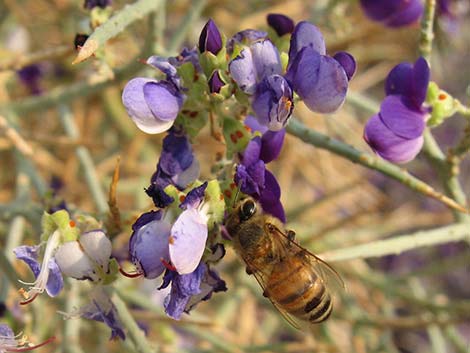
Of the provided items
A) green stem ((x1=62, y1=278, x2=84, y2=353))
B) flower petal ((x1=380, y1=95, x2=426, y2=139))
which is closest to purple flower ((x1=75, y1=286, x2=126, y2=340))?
green stem ((x1=62, y1=278, x2=84, y2=353))

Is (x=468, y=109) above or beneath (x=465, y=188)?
above

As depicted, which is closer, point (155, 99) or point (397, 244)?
point (155, 99)

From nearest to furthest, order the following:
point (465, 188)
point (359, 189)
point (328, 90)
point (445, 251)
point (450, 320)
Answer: point (328, 90) < point (450, 320) < point (359, 189) < point (445, 251) < point (465, 188)

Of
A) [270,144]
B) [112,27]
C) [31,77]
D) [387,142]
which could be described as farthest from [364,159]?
[31,77]

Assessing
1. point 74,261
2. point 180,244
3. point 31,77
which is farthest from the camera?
point 31,77

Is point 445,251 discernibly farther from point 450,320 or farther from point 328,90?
point 328,90

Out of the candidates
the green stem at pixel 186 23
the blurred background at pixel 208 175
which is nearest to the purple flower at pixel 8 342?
the blurred background at pixel 208 175

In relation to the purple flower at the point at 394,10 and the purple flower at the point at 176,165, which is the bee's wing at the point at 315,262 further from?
the purple flower at the point at 394,10

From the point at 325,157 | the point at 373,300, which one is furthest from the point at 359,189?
the point at 373,300

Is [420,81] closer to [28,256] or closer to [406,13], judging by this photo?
[406,13]
